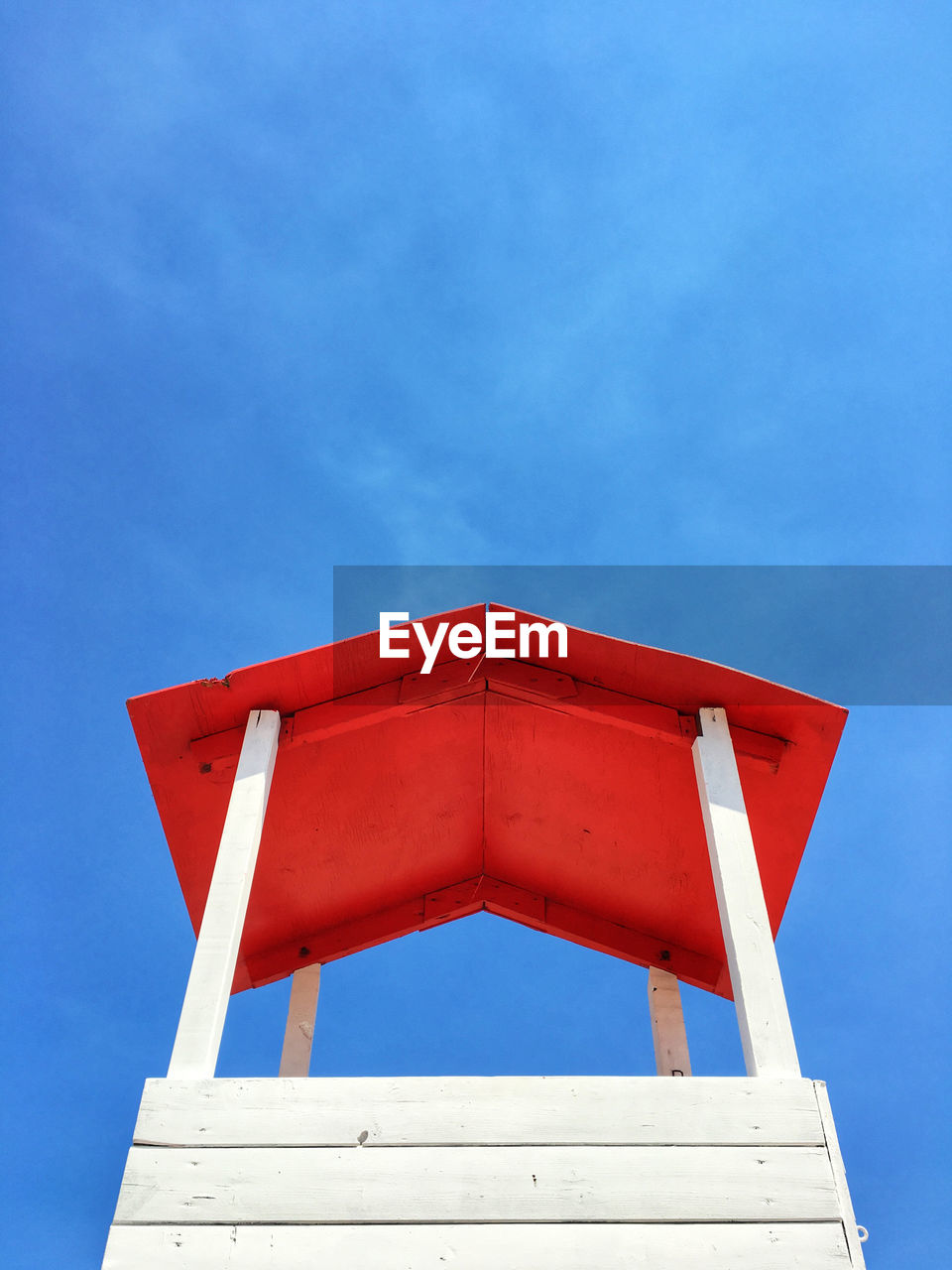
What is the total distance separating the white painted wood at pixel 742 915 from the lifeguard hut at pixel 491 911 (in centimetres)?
1

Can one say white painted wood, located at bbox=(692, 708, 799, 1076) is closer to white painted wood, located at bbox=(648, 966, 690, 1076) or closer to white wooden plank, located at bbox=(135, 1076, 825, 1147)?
white wooden plank, located at bbox=(135, 1076, 825, 1147)

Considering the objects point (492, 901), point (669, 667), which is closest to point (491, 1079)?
point (669, 667)

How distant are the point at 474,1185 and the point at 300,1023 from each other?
3.91 meters

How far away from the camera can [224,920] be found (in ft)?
16.0

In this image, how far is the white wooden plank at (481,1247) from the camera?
386 centimetres

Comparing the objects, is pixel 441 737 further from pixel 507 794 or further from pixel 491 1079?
pixel 491 1079

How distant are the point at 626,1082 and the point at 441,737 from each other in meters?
3.07

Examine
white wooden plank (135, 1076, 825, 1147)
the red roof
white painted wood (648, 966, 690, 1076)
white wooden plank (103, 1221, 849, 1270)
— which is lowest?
white wooden plank (103, 1221, 849, 1270)

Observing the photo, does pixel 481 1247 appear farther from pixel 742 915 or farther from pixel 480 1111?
pixel 742 915

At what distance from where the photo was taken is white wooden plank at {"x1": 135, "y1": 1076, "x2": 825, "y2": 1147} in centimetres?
416

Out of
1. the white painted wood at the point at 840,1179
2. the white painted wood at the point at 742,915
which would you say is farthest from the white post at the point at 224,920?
the white painted wood at the point at 840,1179

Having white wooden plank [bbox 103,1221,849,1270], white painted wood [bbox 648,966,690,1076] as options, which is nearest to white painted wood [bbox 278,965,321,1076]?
white painted wood [bbox 648,966,690,1076]

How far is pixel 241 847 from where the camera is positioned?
5.18m

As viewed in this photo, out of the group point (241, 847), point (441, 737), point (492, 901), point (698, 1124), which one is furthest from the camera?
point (492, 901)
